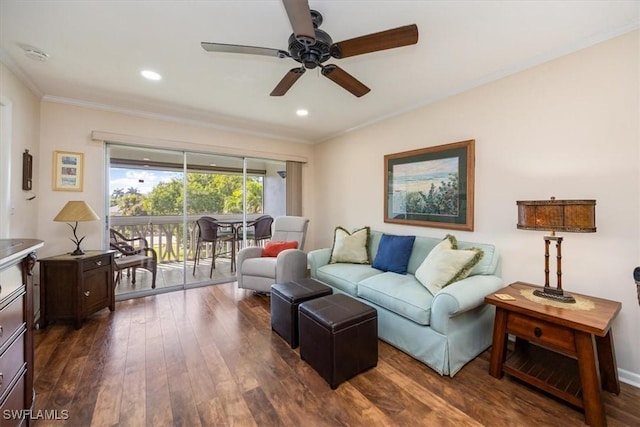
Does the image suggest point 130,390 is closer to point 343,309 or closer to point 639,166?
point 343,309

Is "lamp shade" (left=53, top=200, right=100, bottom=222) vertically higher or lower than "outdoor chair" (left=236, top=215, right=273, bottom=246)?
higher

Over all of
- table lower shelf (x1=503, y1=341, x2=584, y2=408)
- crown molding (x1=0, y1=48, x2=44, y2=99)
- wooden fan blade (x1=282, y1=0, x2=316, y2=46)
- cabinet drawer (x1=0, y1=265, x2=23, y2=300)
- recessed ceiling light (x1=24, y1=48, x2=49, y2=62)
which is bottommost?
table lower shelf (x1=503, y1=341, x2=584, y2=408)

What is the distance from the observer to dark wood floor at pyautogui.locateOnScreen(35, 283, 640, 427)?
153 centimetres

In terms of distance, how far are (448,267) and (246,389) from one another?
180cm

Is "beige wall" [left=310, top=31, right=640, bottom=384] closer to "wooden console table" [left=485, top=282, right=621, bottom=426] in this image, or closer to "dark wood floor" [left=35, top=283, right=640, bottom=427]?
"wooden console table" [left=485, top=282, right=621, bottom=426]

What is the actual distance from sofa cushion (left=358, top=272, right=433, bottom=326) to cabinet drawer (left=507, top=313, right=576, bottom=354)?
544mm

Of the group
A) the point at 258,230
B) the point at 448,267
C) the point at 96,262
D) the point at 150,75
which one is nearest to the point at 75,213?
the point at 96,262

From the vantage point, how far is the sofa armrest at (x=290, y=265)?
3.24 metres

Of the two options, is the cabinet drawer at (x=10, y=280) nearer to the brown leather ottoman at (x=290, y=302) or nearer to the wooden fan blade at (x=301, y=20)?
the brown leather ottoman at (x=290, y=302)

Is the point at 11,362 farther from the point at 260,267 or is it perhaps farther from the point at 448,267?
the point at 448,267

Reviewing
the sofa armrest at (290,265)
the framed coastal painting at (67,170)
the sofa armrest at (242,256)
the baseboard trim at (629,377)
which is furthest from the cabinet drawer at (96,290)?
the baseboard trim at (629,377)

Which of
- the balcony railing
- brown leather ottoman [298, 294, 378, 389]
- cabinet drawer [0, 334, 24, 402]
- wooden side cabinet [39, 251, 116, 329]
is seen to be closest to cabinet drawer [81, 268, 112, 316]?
wooden side cabinet [39, 251, 116, 329]

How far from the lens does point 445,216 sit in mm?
2840

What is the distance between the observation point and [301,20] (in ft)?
4.36
